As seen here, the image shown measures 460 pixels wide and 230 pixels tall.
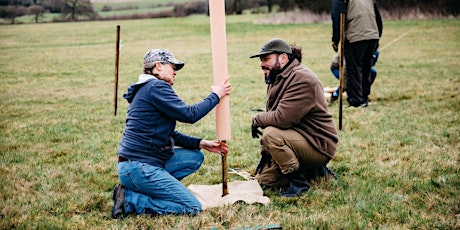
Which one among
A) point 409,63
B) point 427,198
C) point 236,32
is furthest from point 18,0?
point 427,198

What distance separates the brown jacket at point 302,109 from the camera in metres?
4.84

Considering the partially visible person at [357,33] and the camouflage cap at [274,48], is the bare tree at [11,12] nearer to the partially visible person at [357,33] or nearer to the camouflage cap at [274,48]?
the partially visible person at [357,33]

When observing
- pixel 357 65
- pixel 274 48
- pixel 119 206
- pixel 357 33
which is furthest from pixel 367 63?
pixel 119 206

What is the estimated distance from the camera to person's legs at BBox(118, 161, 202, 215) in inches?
169

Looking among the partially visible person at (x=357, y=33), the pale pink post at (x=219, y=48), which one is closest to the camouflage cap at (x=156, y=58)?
the pale pink post at (x=219, y=48)

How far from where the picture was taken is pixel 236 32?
3509 cm

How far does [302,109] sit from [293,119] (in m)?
0.14

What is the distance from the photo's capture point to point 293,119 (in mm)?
4871

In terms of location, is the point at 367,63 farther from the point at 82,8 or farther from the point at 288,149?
the point at 82,8

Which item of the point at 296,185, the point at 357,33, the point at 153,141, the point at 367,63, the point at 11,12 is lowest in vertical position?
the point at 296,185

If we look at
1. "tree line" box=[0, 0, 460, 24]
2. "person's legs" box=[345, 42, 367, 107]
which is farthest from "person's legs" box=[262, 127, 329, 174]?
"tree line" box=[0, 0, 460, 24]

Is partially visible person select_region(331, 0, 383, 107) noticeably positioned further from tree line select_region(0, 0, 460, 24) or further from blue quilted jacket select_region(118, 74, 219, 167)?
tree line select_region(0, 0, 460, 24)

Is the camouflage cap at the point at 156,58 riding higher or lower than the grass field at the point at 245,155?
higher

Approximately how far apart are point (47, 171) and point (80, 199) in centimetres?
121
